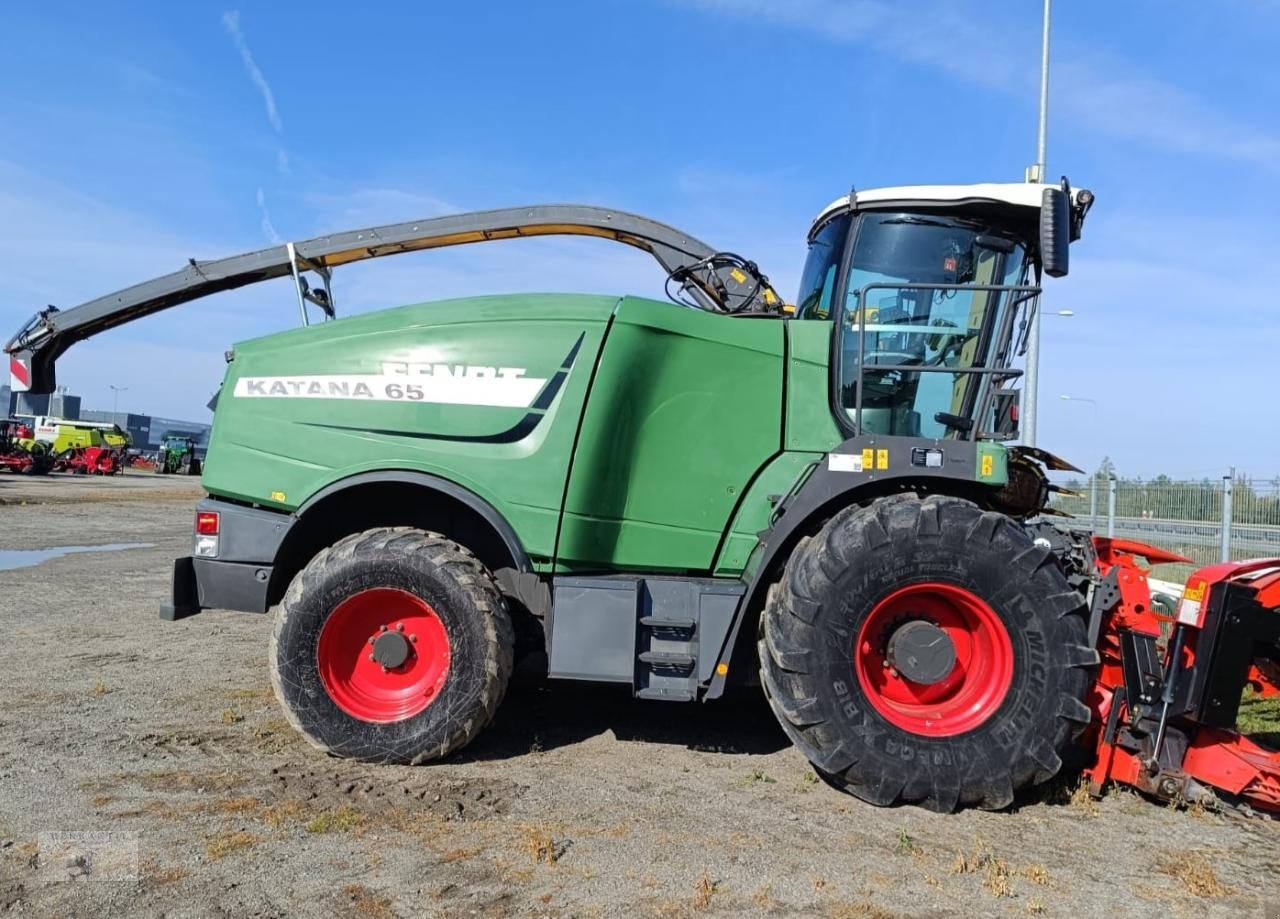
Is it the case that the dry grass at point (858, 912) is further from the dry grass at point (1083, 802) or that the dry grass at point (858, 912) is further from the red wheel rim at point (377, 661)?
the red wheel rim at point (377, 661)

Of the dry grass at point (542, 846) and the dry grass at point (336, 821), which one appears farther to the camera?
the dry grass at point (336, 821)

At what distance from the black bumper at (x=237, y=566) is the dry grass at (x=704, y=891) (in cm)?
283

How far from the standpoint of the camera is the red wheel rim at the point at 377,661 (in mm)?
4840

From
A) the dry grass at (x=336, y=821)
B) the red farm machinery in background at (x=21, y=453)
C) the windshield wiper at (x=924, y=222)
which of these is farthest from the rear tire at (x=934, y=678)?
the red farm machinery in background at (x=21, y=453)

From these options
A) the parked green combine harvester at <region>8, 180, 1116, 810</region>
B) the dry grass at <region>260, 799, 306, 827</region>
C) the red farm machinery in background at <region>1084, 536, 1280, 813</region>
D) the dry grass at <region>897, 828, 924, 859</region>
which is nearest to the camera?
the dry grass at <region>897, 828, 924, 859</region>

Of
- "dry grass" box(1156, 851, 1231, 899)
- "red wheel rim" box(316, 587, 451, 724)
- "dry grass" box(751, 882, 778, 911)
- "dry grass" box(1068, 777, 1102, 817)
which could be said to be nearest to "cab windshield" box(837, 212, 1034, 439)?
"dry grass" box(1068, 777, 1102, 817)

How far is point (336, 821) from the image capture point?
13.0ft

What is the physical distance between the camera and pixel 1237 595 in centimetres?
423

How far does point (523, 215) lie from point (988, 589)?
3.97m

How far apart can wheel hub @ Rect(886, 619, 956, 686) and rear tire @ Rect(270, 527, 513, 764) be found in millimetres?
1959

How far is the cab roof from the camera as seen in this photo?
15.6 ft

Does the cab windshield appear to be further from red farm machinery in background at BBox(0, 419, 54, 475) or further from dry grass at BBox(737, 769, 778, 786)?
red farm machinery in background at BBox(0, 419, 54, 475)

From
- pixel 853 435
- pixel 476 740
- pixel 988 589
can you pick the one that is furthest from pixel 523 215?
pixel 988 589

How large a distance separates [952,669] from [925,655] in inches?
6.2
